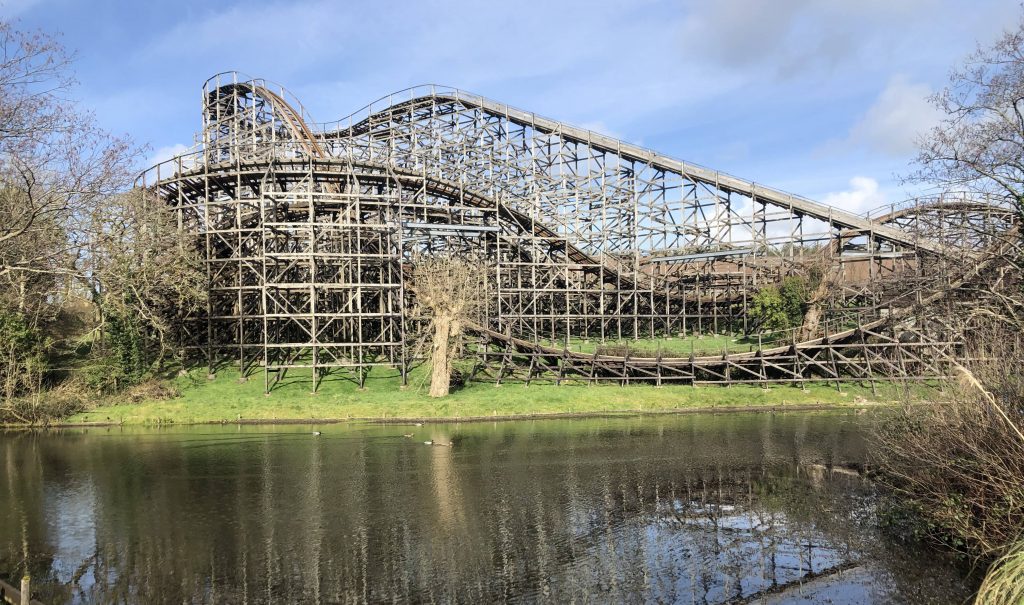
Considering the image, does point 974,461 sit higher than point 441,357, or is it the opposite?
point 441,357

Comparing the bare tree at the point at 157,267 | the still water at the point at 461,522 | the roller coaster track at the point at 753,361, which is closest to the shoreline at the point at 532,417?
the roller coaster track at the point at 753,361

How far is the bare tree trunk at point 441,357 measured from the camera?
24.6m

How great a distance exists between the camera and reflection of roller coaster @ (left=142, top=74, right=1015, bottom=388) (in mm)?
26969

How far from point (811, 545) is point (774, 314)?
71.1ft

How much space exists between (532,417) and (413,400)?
4.34 m

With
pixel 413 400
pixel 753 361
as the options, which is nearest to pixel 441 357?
pixel 413 400

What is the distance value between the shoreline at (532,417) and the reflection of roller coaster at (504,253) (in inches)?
86.4

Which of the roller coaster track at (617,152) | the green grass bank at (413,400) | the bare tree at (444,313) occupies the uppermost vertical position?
the roller coaster track at (617,152)

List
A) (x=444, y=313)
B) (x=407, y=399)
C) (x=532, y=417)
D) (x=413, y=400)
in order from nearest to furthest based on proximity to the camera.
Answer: (x=532, y=417) < (x=413, y=400) < (x=407, y=399) < (x=444, y=313)

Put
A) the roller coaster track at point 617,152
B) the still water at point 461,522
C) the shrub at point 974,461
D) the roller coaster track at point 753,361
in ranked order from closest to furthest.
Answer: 1. the shrub at point 974,461
2. the still water at point 461,522
3. the roller coaster track at point 753,361
4. the roller coaster track at point 617,152

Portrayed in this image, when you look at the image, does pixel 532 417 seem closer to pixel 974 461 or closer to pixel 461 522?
pixel 461 522

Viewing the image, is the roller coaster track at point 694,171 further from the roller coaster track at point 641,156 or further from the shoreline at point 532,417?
the shoreline at point 532,417

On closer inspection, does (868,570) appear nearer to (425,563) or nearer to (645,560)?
(645,560)

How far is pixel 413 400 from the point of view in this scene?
24172 millimetres
